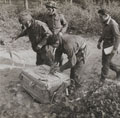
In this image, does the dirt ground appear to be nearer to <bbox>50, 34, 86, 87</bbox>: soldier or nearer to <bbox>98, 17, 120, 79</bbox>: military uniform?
<bbox>50, 34, 86, 87</bbox>: soldier

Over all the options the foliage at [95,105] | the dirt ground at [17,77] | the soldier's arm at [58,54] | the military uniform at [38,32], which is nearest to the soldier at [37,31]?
the military uniform at [38,32]

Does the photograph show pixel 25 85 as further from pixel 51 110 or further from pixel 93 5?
pixel 93 5

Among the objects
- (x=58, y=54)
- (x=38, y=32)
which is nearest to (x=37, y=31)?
(x=38, y=32)

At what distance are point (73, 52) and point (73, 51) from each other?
0.02 meters

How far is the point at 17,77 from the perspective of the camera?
635cm

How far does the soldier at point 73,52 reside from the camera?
4762 mm

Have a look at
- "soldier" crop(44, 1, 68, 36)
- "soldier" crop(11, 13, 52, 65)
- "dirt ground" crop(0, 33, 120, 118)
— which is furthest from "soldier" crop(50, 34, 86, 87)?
"soldier" crop(44, 1, 68, 36)

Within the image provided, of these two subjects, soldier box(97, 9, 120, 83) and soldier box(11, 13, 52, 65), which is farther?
soldier box(11, 13, 52, 65)

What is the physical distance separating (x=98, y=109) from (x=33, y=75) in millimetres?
1473

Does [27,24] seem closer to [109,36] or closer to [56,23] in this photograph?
[56,23]

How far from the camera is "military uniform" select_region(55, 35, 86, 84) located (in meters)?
4.75

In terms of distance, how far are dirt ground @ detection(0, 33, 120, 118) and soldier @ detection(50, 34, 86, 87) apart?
0.24 metres

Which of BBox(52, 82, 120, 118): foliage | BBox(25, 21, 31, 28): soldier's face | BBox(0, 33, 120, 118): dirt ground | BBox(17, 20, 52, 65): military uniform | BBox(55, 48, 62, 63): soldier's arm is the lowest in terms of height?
BBox(0, 33, 120, 118): dirt ground

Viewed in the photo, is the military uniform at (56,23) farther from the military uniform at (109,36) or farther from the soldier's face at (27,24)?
the military uniform at (109,36)
